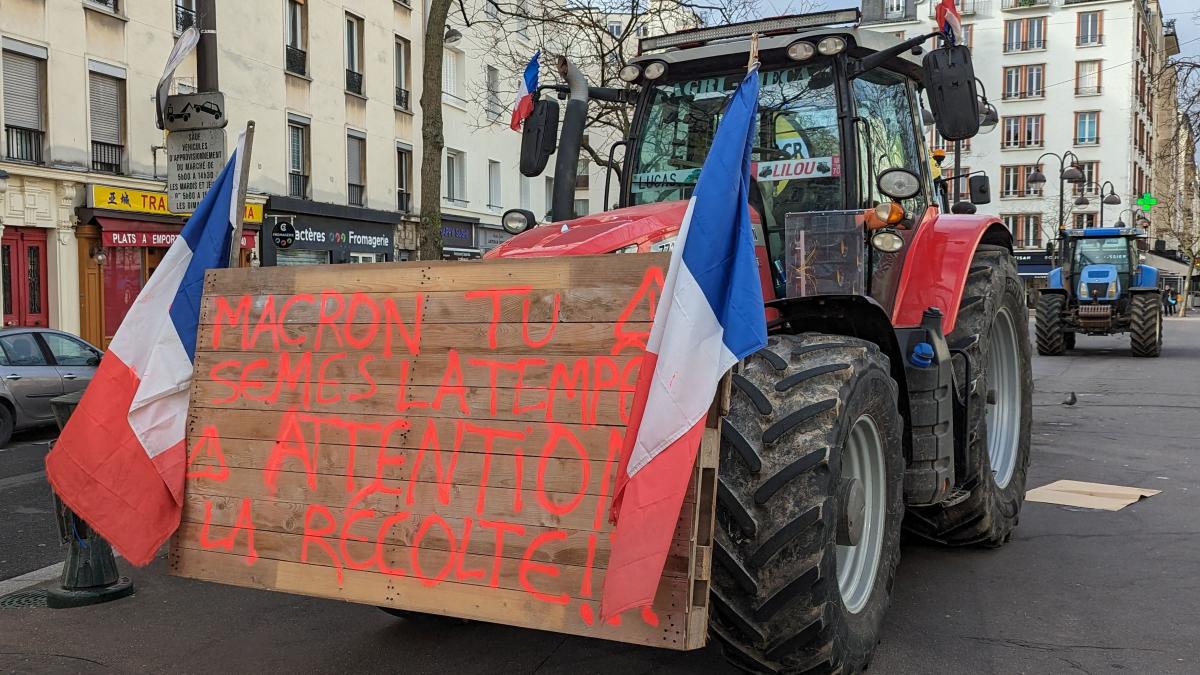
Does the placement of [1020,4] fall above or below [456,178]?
above

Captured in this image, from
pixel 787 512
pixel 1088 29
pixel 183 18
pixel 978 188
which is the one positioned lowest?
pixel 787 512

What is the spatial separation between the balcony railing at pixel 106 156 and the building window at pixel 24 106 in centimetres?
117

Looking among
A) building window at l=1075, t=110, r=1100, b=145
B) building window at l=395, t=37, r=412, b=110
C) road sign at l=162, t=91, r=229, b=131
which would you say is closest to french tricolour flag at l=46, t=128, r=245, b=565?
road sign at l=162, t=91, r=229, b=131

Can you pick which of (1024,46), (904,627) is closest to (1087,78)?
(1024,46)

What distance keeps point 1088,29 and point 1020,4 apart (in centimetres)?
426

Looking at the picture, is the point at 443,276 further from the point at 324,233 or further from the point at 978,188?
the point at 324,233

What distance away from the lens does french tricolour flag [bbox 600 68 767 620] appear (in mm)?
3174

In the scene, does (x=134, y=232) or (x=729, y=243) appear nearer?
(x=729, y=243)

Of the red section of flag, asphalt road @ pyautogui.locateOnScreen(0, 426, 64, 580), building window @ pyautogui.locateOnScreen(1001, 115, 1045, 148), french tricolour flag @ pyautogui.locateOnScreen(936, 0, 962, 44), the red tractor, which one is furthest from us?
building window @ pyautogui.locateOnScreen(1001, 115, 1045, 148)

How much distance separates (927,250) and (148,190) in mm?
18976

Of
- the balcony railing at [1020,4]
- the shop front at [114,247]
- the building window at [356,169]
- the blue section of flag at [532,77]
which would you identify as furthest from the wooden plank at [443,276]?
the balcony railing at [1020,4]

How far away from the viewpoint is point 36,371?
12.9 meters

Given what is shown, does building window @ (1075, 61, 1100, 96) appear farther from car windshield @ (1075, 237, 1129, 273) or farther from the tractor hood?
the tractor hood

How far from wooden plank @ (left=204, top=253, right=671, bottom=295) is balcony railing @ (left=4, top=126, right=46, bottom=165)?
1703cm
